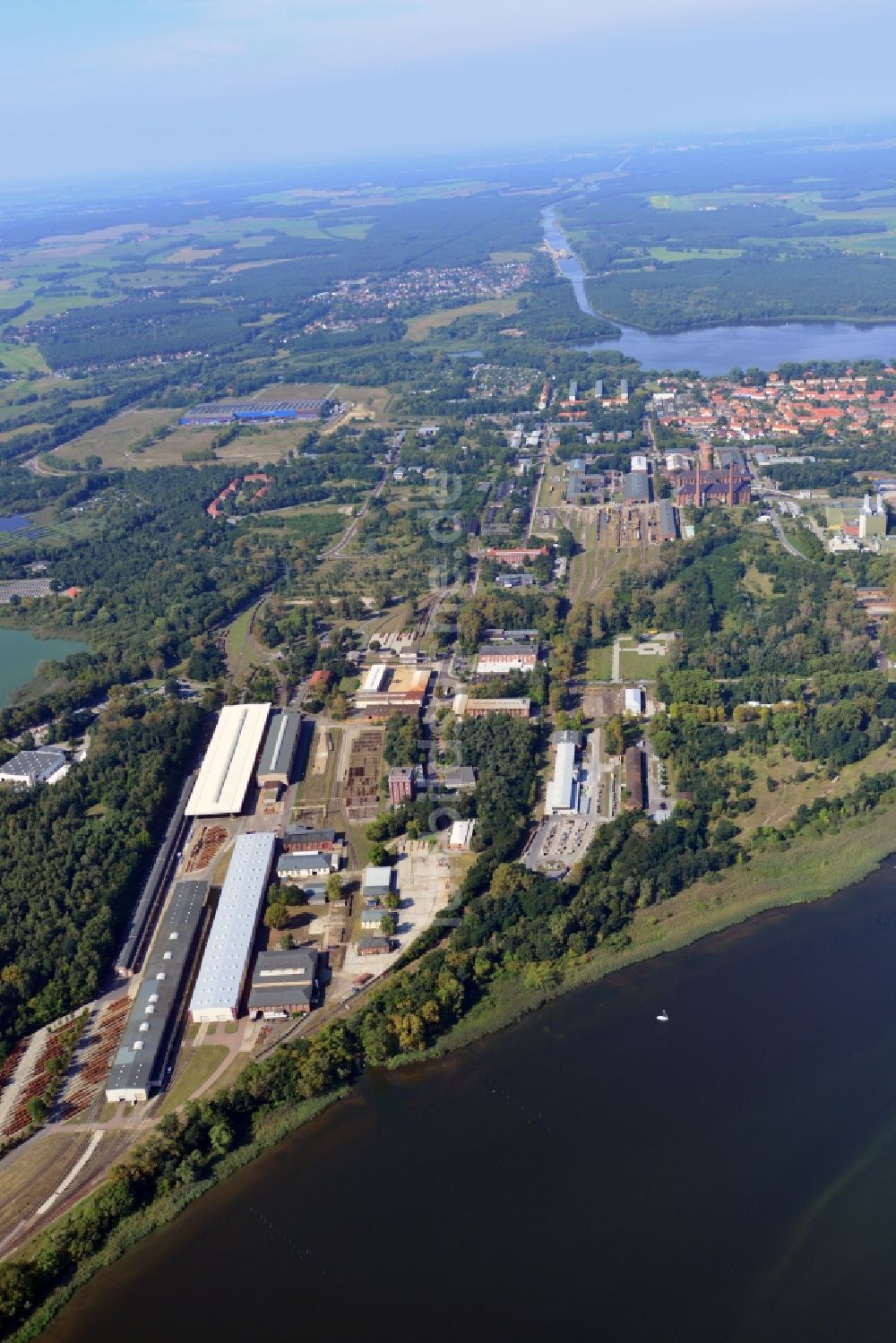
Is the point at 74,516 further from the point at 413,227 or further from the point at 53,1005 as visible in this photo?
the point at 413,227

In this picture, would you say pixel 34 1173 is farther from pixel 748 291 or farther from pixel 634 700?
pixel 748 291

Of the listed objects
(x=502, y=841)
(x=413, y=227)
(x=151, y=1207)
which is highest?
(x=413, y=227)

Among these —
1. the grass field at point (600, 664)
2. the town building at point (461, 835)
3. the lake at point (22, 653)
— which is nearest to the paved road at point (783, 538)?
the grass field at point (600, 664)

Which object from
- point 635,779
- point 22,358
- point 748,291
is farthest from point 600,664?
point 22,358

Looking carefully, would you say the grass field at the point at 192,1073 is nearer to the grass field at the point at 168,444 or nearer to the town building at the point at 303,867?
the town building at the point at 303,867

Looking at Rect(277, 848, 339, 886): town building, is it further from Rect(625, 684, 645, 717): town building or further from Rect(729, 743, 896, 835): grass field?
Rect(625, 684, 645, 717): town building

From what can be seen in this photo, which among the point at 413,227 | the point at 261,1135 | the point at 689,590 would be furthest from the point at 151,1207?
the point at 413,227
